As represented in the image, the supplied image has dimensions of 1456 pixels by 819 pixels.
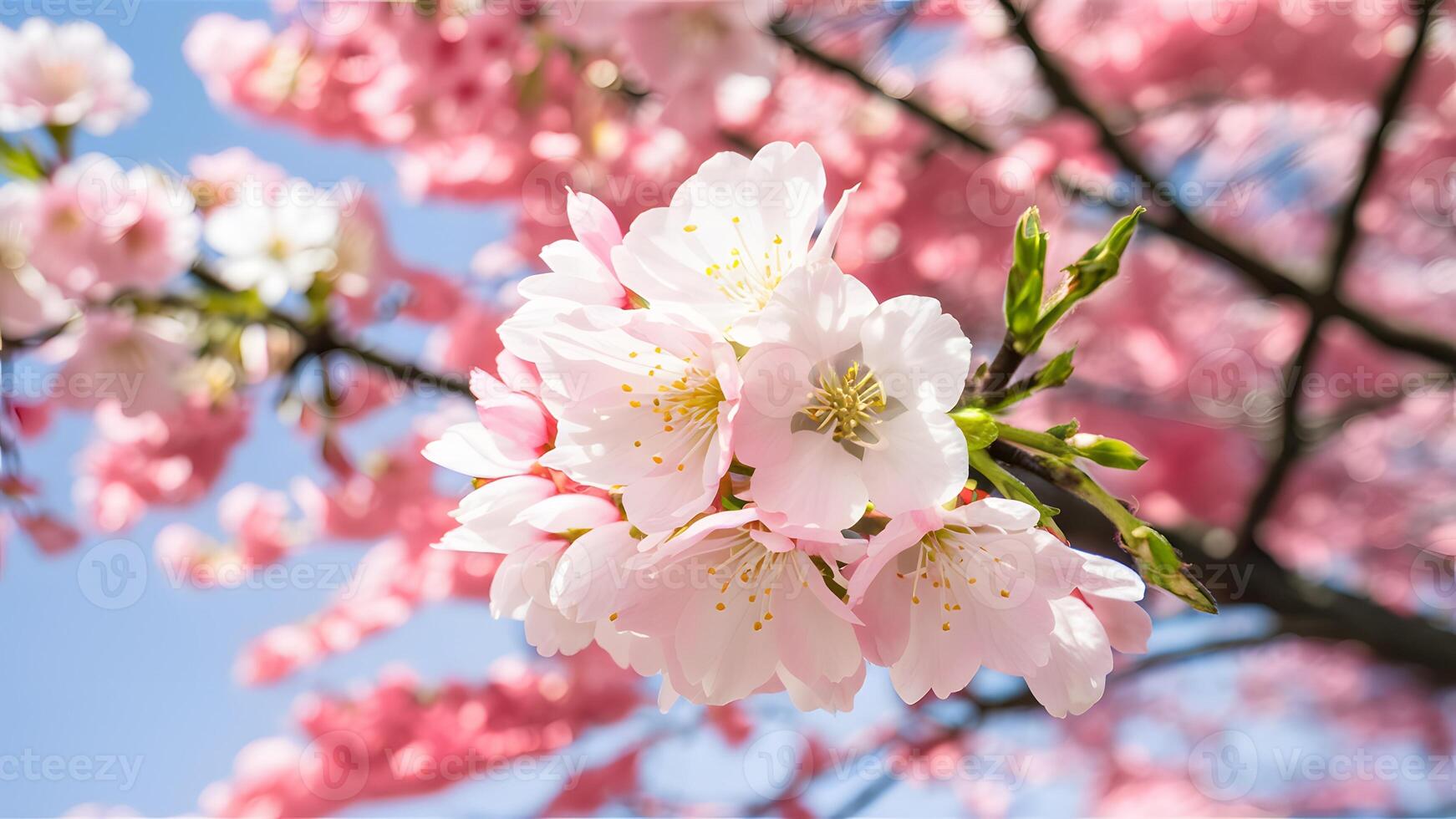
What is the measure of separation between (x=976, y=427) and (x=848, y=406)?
98 millimetres

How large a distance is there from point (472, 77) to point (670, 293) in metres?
1.98

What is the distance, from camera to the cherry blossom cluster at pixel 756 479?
57 cm

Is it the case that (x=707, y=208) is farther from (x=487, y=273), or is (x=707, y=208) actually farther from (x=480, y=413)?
(x=487, y=273)

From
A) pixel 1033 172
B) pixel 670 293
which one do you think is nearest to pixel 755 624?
pixel 670 293

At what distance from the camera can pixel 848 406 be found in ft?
2.13

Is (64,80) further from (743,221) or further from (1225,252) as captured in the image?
(1225,252)

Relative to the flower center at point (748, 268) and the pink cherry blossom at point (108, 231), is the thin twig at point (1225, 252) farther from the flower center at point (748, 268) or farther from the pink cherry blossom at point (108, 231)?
the flower center at point (748, 268)

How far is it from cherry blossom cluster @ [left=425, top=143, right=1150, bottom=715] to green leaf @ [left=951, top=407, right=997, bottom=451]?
3 centimetres

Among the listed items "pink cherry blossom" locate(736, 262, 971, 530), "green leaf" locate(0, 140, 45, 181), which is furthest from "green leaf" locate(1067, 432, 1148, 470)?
"green leaf" locate(0, 140, 45, 181)

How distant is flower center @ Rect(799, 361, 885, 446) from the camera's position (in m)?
0.63

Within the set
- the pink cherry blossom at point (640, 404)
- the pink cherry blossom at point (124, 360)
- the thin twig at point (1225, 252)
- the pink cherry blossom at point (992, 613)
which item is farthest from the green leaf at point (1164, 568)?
the pink cherry blossom at point (124, 360)

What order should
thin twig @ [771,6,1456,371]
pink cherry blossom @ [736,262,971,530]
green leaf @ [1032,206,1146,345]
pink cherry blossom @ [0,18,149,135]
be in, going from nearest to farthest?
pink cherry blossom @ [736,262,971,530] < green leaf @ [1032,206,1146,345] < pink cherry blossom @ [0,18,149,135] < thin twig @ [771,6,1456,371]

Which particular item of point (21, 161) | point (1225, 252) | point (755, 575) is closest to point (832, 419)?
point (755, 575)

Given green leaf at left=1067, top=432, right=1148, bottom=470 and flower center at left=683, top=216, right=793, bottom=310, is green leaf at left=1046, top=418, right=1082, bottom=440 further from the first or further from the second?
flower center at left=683, top=216, right=793, bottom=310
